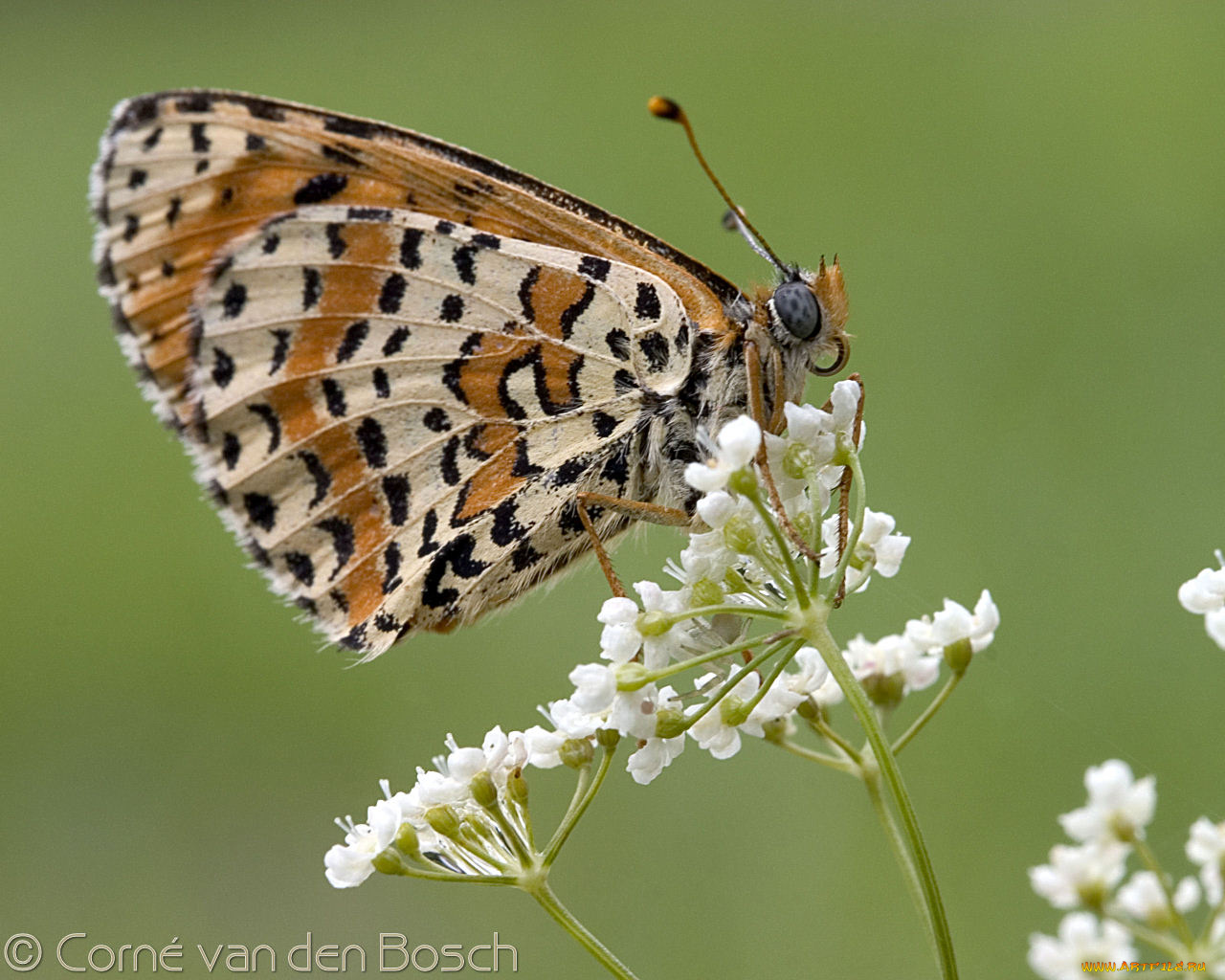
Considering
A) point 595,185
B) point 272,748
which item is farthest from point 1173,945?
point 595,185

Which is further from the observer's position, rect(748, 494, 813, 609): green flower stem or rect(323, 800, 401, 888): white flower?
rect(323, 800, 401, 888): white flower

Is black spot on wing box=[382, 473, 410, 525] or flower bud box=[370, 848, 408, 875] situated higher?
black spot on wing box=[382, 473, 410, 525]

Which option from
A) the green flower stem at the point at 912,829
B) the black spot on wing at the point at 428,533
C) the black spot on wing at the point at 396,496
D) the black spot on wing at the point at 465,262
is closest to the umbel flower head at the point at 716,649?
the green flower stem at the point at 912,829

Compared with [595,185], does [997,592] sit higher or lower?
lower

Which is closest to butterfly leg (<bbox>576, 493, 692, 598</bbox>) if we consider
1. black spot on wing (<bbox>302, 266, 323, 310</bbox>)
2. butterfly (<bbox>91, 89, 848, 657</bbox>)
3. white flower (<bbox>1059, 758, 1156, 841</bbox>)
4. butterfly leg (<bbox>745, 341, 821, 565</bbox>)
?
butterfly (<bbox>91, 89, 848, 657</bbox>)

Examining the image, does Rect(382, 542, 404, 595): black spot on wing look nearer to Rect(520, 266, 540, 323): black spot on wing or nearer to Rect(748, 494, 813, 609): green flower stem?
Rect(520, 266, 540, 323): black spot on wing

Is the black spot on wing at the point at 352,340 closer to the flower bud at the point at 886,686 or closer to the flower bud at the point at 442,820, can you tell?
the flower bud at the point at 442,820

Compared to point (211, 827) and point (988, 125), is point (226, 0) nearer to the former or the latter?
point (988, 125)
